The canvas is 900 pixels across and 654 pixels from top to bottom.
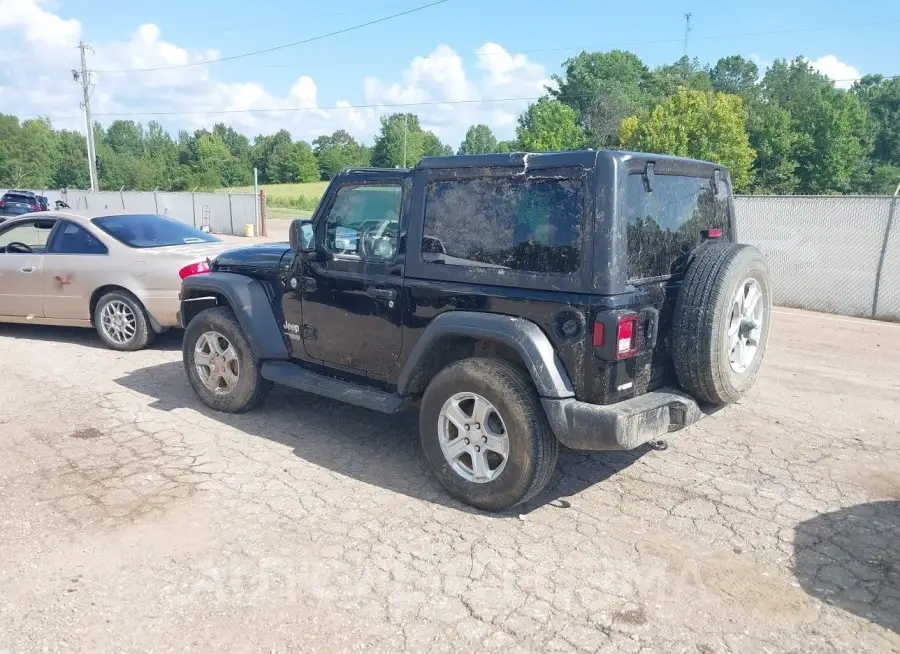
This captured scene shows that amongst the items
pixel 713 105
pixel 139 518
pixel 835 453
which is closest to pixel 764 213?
pixel 835 453

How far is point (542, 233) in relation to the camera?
376cm

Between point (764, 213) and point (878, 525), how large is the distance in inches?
345

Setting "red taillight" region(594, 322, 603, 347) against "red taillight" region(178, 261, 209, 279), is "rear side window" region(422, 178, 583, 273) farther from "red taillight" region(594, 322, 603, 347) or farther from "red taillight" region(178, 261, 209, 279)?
"red taillight" region(178, 261, 209, 279)

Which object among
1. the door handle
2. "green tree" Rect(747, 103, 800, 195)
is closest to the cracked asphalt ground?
the door handle

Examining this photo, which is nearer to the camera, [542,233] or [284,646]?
[284,646]

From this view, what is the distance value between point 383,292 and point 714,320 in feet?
6.55

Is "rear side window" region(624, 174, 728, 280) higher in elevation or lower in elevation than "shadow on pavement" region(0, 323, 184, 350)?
higher

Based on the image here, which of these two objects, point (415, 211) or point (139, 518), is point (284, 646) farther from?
point (415, 211)

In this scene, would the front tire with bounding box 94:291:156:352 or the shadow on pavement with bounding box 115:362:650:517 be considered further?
the front tire with bounding box 94:291:156:352

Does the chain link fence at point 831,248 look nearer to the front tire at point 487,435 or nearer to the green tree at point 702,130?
the front tire at point 487,435

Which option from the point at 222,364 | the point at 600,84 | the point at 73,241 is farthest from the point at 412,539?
the point at 600,84

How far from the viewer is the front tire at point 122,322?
7539 mm

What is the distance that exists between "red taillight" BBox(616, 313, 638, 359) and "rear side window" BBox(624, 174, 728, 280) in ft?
0.85

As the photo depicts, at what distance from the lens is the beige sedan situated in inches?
292
